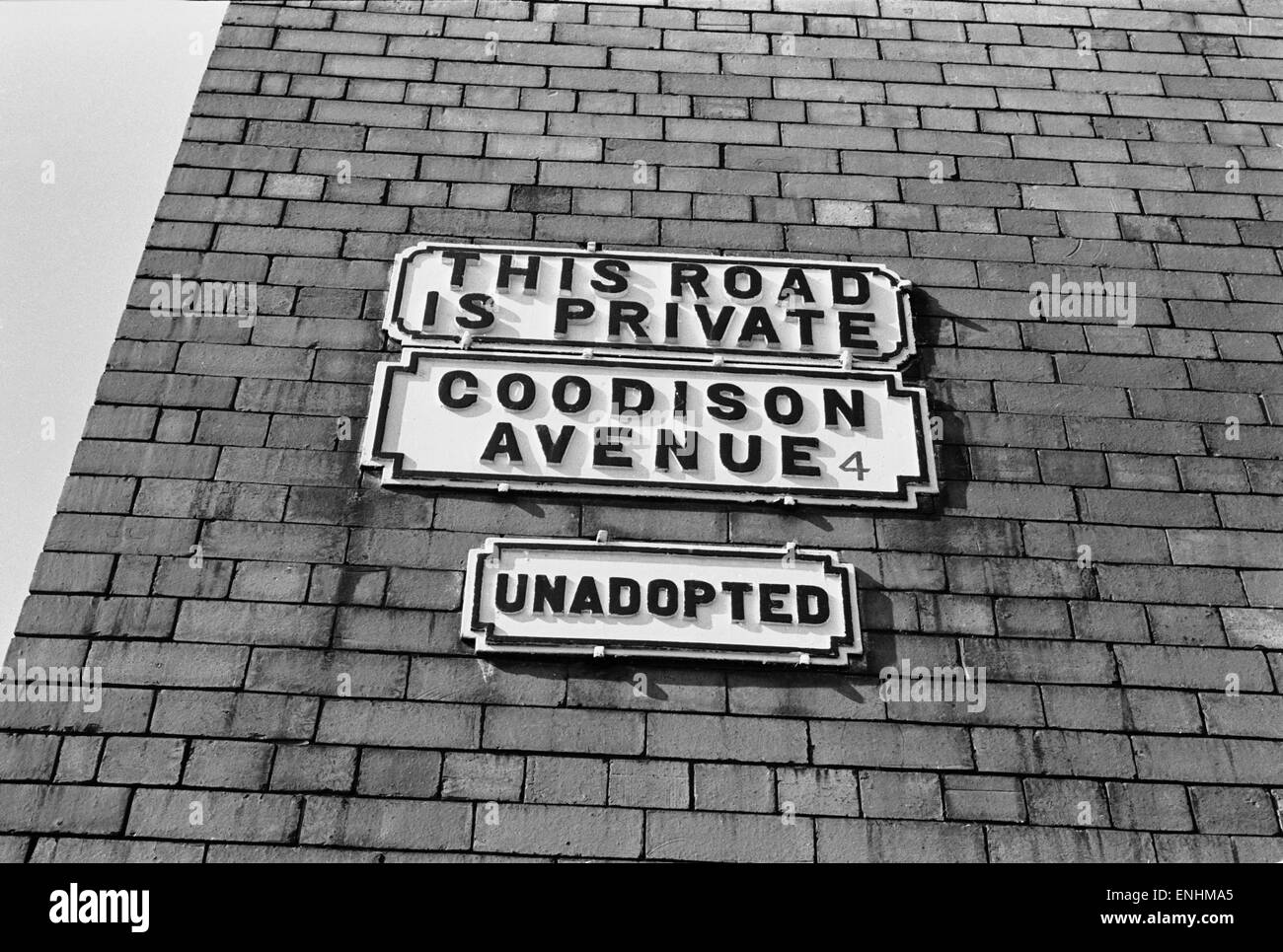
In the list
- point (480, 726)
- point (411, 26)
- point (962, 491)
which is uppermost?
point (411, 26)

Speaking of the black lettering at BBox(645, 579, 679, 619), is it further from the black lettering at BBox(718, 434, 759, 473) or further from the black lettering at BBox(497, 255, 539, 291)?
the black lettering at BBox(497, 255, 539, 291)

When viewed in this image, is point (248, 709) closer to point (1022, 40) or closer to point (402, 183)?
point (402, 183)

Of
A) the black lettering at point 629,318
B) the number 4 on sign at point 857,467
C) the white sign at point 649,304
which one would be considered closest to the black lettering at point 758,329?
the white sign at point 649,304

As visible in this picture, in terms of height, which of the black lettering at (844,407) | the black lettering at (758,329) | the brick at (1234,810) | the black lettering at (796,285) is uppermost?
the black lettering at (796,285)

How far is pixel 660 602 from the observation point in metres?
4.68

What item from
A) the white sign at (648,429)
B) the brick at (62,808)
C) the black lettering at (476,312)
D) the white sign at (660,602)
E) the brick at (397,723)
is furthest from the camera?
the black lettering at (476,312)

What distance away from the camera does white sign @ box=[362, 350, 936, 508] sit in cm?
500

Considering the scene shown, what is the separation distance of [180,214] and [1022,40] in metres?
4.88

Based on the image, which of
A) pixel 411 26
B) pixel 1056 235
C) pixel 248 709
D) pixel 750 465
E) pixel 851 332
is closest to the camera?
pixel 248 709

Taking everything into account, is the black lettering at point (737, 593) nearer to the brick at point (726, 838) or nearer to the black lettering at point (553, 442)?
the brick at point (726, 838)

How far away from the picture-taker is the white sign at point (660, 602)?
4582mm

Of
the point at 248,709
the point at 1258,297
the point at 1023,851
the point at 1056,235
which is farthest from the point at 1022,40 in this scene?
the point at 248,709

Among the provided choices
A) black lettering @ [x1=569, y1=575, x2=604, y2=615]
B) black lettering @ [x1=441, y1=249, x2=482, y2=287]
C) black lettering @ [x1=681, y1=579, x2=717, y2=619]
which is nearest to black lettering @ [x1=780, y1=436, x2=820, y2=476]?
black lettering @ [x1=681, y1=579, x2=717, y2=619]

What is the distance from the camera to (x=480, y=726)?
14.5 ft
